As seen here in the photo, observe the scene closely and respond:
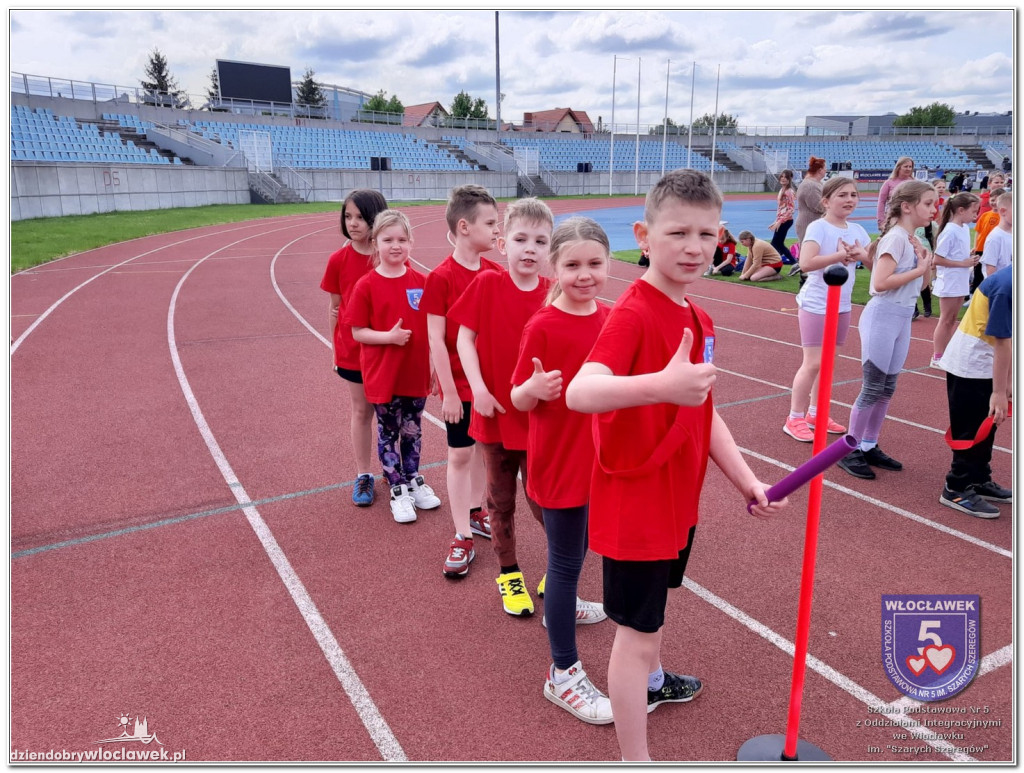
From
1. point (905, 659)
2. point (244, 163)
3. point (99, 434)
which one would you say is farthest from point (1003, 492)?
point (244, 163)

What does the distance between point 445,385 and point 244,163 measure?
32624 millimetres

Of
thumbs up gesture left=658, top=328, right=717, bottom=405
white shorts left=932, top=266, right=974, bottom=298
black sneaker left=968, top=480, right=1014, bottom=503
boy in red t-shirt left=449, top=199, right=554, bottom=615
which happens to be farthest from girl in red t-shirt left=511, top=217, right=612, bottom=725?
white shorts left=932, top=266, right=974, bottom=298

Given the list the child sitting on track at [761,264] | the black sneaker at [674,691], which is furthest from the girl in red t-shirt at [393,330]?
the child sitting on track at [761,264]

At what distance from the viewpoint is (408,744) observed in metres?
2.48

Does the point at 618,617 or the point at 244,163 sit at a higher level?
the point at 244,163

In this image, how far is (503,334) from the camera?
9.97 ft

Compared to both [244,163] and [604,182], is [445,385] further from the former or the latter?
[604,182]

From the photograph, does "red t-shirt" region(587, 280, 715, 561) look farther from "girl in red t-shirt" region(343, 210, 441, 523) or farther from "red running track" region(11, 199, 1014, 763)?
"girl in red t-shirt" region(343, 210, 441, 523)

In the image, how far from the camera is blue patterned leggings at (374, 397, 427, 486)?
4156 millimetres

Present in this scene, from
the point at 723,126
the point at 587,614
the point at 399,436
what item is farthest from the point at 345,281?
the point at 723,126

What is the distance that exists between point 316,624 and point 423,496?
1.34 meters

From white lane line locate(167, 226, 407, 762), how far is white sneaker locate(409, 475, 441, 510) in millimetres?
884

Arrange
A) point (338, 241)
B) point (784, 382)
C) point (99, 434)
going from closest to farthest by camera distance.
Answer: point (99, 434)
point (784, 382)
point (338, 241)

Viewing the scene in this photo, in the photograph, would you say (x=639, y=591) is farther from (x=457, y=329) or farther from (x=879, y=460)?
(x=879, y=460)
